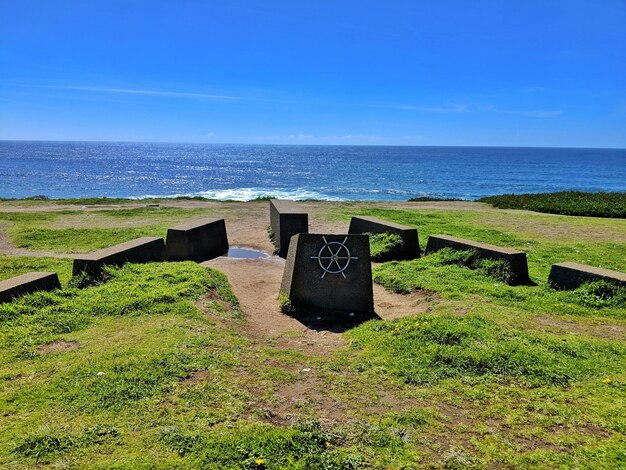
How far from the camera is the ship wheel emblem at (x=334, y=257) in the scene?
8.40 metres

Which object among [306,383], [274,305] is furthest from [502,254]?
[306,383]

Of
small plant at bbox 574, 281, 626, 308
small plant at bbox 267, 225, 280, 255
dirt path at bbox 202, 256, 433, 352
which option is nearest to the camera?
dirt path at bbox 202, 256, 433, 352

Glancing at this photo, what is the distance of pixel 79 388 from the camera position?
4.72m

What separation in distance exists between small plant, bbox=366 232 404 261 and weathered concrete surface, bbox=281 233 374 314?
437cm

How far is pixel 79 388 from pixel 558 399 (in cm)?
498

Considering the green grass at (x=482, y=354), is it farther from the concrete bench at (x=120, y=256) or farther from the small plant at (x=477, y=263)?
the concrete bench at (x=120, y=256)

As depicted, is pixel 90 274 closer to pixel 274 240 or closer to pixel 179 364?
pixel 179 364

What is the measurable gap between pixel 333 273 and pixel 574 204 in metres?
22.3

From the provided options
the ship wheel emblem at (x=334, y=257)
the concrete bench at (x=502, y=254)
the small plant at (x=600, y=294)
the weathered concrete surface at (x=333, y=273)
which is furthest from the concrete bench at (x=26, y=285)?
the small plant at (x=600, y=294)

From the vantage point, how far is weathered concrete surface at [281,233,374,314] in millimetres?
8406

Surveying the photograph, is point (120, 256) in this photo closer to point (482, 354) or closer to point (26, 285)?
point (26, 285)

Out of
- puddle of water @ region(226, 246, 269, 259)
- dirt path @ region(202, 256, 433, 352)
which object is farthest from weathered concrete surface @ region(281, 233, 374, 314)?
puddle of water @ region(226, 246, 269, 259)

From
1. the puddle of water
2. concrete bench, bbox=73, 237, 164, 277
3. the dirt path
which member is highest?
concrete bench, bbox=73, 237, 164, 277

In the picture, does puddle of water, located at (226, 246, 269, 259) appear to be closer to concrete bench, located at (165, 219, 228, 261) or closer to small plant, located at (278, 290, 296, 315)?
concrete bench, located at (165, 219, 228, 261)
